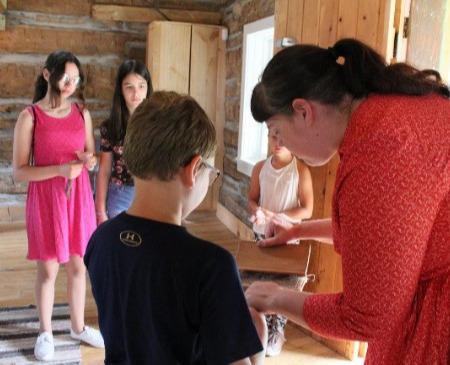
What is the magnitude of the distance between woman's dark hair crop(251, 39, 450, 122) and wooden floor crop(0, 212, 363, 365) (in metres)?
1.93

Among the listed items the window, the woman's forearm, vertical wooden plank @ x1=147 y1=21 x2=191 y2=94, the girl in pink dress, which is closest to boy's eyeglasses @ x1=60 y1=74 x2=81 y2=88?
the girl in pink dress

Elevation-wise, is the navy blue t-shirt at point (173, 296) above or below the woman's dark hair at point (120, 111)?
below

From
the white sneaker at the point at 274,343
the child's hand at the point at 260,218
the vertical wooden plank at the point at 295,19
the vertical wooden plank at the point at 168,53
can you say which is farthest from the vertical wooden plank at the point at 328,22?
the vertical wooden plank at the point at 168,53

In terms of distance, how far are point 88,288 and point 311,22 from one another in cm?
220

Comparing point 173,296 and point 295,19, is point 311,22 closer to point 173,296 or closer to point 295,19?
point 295,19

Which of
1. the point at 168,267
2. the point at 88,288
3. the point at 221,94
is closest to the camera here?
the point at 168,267

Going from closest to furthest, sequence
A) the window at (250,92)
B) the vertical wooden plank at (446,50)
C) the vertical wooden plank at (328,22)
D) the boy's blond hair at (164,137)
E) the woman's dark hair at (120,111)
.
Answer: the boy's blond hair at (164,137), the vertical wooden plank at (446,50), the vertical wooden plank at (328,22), the woman's dark hair at (120,111), the window at (250,92)

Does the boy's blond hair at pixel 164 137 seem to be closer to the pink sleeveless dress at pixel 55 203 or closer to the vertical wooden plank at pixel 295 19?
the pink sleeveless dress at pixel 55 203

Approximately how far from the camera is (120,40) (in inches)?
198

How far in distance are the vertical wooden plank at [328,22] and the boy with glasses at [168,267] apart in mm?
A: 1680

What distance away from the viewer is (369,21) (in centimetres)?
234

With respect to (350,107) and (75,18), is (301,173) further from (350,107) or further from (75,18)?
(75,18)

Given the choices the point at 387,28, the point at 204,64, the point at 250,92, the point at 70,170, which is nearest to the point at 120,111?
the point at 70,170

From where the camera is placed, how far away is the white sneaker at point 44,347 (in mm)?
2555
